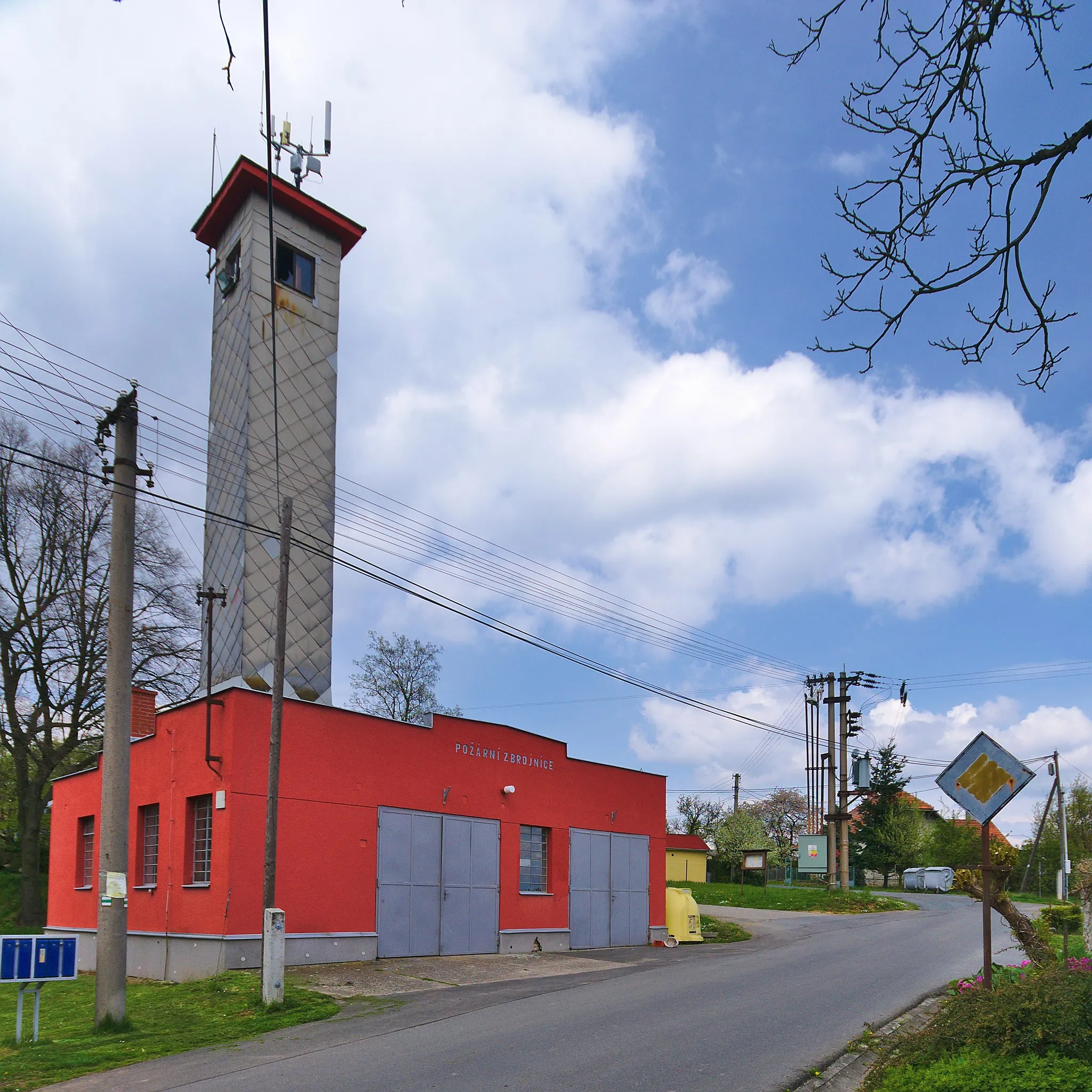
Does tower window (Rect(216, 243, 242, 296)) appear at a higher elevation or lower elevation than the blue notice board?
higher

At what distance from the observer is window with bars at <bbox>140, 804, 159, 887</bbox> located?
1859cm

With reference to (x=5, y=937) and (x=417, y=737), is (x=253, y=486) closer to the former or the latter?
(x=417, y=737)

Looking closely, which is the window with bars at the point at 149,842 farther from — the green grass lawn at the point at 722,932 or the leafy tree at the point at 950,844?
the leafy tree at the point at 950,844

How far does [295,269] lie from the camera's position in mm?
25234

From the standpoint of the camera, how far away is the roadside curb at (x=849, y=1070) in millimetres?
8547

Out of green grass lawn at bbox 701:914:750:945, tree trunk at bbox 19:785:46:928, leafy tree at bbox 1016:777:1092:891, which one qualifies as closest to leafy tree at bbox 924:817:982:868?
leafy tree at bbox 1016:777:1092:891

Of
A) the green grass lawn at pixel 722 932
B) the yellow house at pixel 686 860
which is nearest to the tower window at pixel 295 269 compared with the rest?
the green grass lawn at pixel 722 932

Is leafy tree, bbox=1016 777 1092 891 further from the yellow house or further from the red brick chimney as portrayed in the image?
the red brick chimney

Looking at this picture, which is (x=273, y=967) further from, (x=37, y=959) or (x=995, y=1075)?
(x=995, y=1075)

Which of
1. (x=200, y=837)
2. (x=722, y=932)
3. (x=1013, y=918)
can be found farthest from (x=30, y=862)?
(x=1013, y=918)

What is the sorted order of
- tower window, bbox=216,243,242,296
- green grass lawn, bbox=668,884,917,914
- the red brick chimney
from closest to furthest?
the red brick chimney
tower window, bbox=216,243,242,296
green grass lawn, bbox=668,884,917,914

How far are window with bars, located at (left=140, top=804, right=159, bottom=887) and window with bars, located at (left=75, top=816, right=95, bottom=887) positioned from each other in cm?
363

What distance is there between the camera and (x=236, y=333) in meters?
23.9

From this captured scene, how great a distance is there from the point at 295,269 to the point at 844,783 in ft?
107
